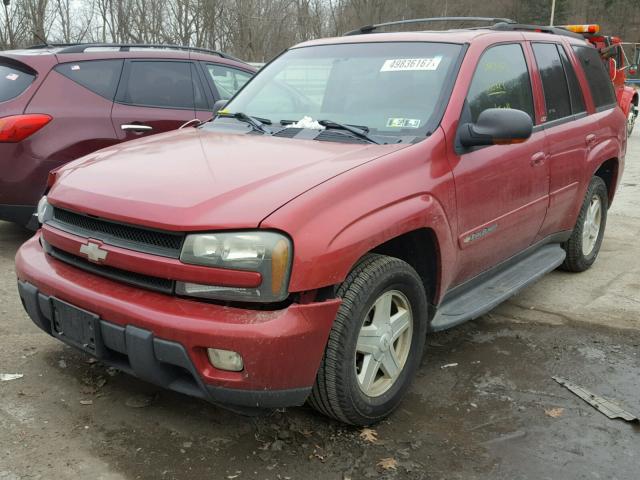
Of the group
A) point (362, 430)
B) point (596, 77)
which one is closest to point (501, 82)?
point (596, 77)

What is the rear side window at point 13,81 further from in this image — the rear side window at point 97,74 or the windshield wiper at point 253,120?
the windshield wiper at point 253,120

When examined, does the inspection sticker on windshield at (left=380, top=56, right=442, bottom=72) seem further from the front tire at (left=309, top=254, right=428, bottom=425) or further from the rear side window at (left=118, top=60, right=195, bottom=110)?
the rear side window at (left=118, top=60, right=195, bottom=110)

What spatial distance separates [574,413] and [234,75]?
193 inches

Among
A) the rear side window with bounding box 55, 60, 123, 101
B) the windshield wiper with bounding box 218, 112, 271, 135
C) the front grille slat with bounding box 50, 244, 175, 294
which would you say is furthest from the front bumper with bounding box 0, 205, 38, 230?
A: the front grille slat with bounding box 50, 244, 175, 294

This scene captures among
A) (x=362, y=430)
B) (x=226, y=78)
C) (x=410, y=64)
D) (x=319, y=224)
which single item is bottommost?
(x=362, y=430)

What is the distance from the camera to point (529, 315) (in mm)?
4434

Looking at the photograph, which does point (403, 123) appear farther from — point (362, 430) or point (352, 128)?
point (362, 430)

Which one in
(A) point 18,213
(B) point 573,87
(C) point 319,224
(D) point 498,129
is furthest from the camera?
(A) point 18,213

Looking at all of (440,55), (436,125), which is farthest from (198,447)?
(440,55)

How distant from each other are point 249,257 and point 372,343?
780mm

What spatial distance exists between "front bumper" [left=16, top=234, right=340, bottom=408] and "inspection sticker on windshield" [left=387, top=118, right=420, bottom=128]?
4.04 feet

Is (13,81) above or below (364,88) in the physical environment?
below

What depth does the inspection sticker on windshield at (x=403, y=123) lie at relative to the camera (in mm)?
3297

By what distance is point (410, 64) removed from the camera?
359cm
